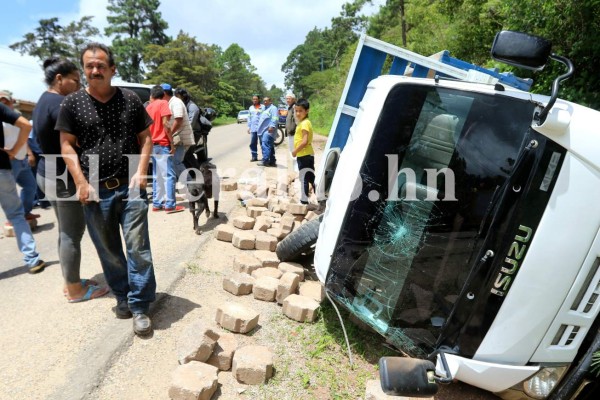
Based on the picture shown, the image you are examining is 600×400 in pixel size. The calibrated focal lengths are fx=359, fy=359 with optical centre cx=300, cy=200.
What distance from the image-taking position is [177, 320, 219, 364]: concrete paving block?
2285 mm

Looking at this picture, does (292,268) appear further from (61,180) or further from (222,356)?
(61,180)

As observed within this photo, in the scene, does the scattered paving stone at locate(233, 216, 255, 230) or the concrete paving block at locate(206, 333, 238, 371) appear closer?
the concrete paving block at locate(206, 333, 238, 371)

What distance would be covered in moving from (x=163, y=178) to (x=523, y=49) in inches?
199

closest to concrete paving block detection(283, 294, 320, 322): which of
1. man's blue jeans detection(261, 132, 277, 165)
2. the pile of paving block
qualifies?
the pile of paving block

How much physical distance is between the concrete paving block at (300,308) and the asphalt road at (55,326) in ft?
3.70

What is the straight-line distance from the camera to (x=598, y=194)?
178cm

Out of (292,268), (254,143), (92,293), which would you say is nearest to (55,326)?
(92,293)

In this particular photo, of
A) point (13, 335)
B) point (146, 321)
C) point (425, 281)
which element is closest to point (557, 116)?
point (425, 281)

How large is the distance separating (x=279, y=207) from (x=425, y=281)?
3.35m

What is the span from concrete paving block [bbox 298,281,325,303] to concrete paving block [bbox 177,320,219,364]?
3.42 feet

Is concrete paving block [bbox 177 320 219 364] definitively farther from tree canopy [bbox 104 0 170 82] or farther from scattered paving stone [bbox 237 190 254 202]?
tree canopy [bbox 104 0 170 82]

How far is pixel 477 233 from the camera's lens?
6.49ft

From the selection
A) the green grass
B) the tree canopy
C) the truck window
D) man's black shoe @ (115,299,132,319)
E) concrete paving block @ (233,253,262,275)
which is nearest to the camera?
the truck window

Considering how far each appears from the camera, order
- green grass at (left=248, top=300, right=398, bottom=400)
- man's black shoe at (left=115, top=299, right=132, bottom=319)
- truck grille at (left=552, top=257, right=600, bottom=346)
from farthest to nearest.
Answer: man's black shoe at (left=115, top=299, right=132, bottom=319) → green grass at (left=248, top=300, right=398, bottom=400) → truck grille at (left=552, top=257, right=600, bottom=346)
